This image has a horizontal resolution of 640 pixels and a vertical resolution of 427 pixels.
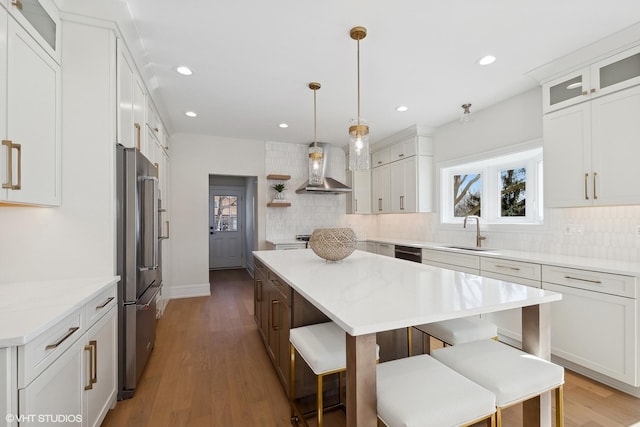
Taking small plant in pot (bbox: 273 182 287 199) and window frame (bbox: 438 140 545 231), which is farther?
small plant in pot (bbox: 273 182 287 199)

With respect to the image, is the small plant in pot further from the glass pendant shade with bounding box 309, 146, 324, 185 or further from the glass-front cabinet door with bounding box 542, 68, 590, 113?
the glass-front cabinet door with bounding box 542, 68, 590, 113

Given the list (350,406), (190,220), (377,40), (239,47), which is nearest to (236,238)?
(190,220)

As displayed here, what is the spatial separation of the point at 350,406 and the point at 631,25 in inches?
116

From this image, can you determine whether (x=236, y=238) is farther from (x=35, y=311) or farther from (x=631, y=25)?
(x=631, y=25)

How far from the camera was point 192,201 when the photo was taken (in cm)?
460

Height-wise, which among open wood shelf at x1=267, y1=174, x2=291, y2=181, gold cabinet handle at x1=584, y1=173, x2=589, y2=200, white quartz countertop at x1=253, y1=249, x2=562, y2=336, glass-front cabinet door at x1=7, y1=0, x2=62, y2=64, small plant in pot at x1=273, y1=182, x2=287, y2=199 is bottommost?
white quartz countertop at x1=253, y1=249, x2=562, y2=336

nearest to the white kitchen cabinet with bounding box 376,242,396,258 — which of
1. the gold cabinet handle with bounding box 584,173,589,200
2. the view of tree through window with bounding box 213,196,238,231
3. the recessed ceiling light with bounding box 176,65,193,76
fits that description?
the gold cabinet handle with bounding box 584,173,589,200

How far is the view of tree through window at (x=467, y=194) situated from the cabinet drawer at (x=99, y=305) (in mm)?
3940

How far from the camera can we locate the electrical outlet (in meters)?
2.62

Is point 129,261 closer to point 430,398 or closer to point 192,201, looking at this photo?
point 430,398

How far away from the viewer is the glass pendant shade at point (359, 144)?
6.75 ft

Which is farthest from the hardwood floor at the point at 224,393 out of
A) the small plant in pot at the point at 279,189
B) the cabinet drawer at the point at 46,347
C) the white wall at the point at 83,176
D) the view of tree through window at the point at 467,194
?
the small plant in pot at the point at 279,189

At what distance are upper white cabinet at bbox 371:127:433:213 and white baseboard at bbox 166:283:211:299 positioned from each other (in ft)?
10.4

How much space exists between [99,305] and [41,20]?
5.21 feet
